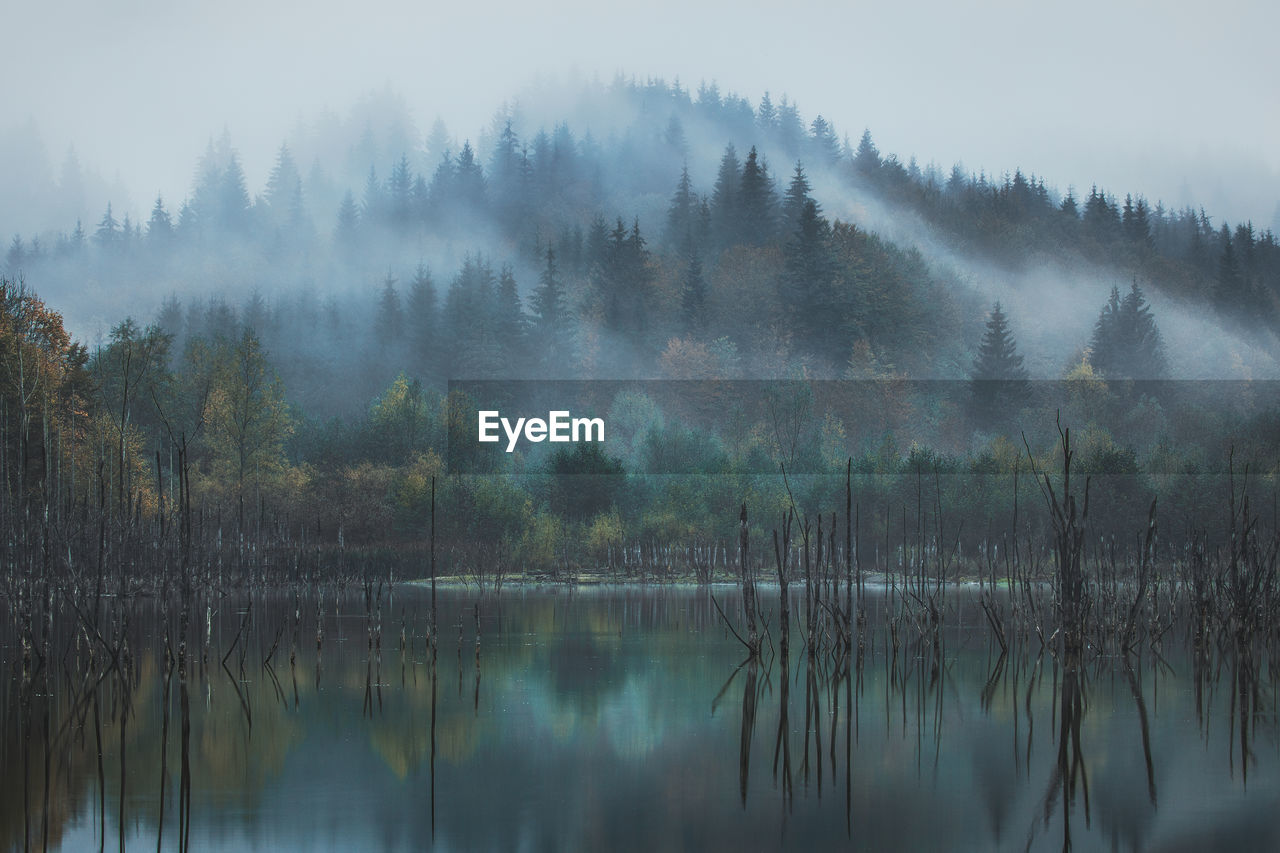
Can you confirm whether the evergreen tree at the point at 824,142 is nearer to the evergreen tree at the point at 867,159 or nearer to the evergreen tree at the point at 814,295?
the evergreen tree at the point at 867,159

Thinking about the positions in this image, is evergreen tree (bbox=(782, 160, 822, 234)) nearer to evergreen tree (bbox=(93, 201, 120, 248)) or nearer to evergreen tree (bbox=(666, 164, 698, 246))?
evergreen tree (bbox=(666, 164, 698, 246))

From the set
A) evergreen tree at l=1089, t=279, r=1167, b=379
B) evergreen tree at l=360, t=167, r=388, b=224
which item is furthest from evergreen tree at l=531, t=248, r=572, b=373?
evergreen tree at l=360, t=167, r=388, b=224

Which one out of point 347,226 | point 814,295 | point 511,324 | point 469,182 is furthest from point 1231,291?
point 347,226

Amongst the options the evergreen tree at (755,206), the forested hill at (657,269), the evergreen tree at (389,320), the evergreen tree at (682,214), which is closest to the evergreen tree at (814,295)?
the forested hill at (657,269)

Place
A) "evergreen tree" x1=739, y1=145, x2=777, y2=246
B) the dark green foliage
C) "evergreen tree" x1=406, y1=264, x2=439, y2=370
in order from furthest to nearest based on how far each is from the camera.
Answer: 1. "evergreen tree" x1=739, y1=145, x2=777, y2=246
2. "evergreen tree" x1=406, y1=264, x2=439, y2=370
3. the dark green foliage

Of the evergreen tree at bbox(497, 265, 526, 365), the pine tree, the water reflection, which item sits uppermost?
the evergreen tree at bbox(497, 265, 526, 365)

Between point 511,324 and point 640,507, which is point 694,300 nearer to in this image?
point 511,324
